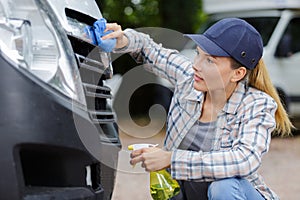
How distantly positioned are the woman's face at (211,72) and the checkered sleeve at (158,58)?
0.21 meters

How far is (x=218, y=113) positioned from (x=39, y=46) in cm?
96

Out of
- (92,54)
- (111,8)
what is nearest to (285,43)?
(111,8)

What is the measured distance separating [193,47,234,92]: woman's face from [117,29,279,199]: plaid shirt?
101 millimetres

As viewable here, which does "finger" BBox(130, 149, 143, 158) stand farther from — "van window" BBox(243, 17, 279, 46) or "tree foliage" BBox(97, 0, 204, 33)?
"tree foliage" BBox(97, 0, 204, 33)

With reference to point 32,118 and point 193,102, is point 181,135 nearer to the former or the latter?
point 193,102

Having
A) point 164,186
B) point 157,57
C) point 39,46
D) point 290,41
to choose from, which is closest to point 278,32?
point 290,41

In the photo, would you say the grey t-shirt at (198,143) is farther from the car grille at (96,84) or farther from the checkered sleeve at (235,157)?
the car grille at (96,84)

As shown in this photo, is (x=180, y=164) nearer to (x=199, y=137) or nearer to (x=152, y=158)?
(x=152, y=158)

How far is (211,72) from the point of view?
120 inches

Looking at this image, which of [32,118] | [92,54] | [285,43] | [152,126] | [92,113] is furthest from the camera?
[285,43]

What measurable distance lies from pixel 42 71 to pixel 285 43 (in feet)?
26.4

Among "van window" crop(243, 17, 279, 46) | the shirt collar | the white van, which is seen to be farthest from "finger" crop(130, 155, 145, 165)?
"van window" crop(243, 17, 279, 46)

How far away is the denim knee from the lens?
9.49 ft

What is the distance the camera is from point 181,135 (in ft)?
10.4
